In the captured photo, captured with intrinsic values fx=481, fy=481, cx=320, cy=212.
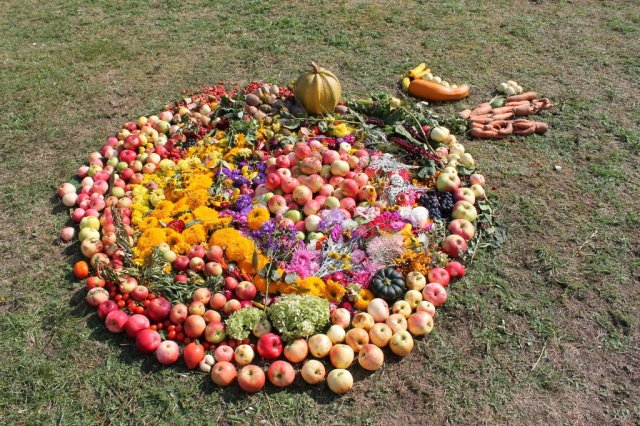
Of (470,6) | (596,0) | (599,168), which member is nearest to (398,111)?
(599,168)

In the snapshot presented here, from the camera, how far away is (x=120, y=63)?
954cm

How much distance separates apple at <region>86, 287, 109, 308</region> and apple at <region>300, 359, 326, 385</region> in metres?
2.30

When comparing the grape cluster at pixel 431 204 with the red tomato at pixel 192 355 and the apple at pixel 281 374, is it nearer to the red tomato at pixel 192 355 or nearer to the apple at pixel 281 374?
the apple at pixel 281 374

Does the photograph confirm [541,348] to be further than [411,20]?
No

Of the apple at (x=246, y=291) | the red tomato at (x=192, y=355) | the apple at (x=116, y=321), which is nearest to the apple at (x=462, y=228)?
the apple at (x=246, y=291)

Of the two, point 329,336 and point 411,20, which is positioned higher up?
point 411,20

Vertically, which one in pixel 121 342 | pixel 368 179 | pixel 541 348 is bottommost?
pixel 121 342

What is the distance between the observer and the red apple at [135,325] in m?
4.86

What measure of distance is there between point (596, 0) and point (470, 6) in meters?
2.99

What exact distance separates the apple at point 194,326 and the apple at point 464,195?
3.46 meters

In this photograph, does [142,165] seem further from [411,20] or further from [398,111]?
[411,20]

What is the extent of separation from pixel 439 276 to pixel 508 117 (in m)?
3.73

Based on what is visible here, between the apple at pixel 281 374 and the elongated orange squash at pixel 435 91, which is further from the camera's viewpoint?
the elongated orange squash at pixel 435 91

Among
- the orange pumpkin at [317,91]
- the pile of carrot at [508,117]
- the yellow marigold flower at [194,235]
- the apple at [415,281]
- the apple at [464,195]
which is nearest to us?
the apple at [415,281]
